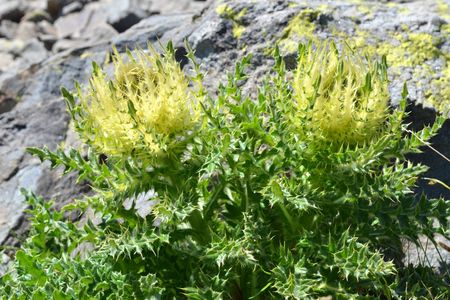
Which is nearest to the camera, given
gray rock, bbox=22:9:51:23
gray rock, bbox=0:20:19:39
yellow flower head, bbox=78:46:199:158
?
yellow flower head, bbox=78:46:199:158

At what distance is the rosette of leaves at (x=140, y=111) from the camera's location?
326cm

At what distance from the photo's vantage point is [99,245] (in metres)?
3.70

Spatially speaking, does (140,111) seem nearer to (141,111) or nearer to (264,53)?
(141,111)

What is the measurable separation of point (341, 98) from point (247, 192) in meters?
0.70

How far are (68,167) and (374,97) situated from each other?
1.67 meters

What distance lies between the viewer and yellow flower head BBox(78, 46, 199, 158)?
3.26 meters

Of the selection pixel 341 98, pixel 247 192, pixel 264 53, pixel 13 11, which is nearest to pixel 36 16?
pixel 13 11

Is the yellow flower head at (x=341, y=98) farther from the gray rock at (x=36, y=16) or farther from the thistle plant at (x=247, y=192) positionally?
the gray rock at (x=36, y=16)

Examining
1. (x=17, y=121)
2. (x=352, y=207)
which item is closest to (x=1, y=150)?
(x=17, y=121)

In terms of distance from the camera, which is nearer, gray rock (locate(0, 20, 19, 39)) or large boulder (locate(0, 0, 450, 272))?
large boulder (locate(0, 0, 450, 272))

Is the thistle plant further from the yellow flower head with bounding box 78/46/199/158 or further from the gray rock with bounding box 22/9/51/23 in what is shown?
the gray rock with bounding box 22/9/51/23

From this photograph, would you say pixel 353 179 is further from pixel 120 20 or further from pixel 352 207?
pixel 120 20

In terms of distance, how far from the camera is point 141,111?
128 inches

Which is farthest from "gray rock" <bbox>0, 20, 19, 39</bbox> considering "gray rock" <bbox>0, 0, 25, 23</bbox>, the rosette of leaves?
the rosette of leaves
